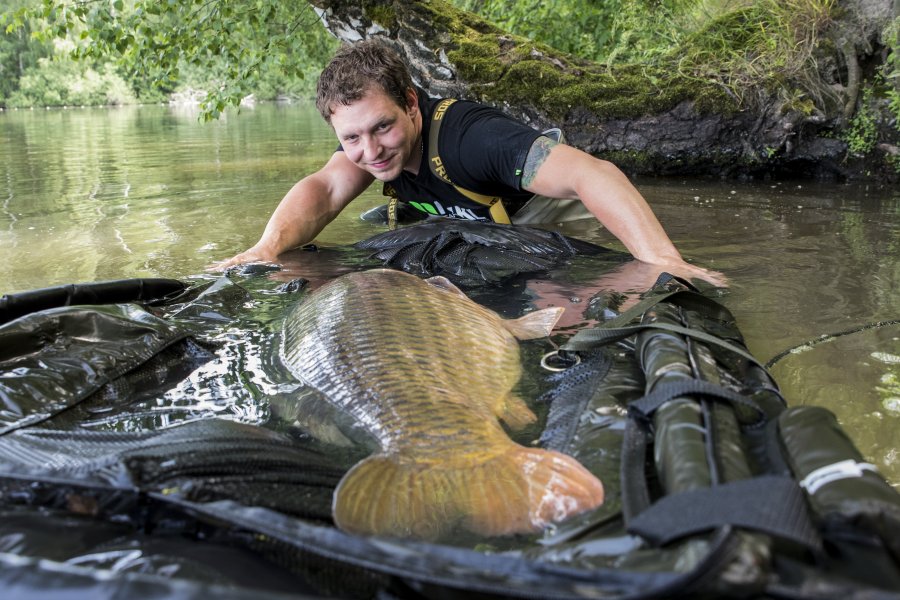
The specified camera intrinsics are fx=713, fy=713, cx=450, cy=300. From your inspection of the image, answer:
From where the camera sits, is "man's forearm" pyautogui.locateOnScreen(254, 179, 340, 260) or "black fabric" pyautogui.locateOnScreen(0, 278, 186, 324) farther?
"man's forearm" pyautogui.locateOnScreen(254, 179, 340, 260)

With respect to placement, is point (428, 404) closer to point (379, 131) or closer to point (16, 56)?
point (379, 131)

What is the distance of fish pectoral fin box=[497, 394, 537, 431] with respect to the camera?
2.02 m

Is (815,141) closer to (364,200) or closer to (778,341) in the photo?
(364,200)

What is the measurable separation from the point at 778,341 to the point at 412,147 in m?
2.35

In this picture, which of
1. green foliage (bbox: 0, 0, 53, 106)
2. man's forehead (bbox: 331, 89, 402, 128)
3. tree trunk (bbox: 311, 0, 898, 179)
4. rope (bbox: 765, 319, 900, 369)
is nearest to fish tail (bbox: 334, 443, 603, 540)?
rope (bbox: 765, 319, 900, 369)

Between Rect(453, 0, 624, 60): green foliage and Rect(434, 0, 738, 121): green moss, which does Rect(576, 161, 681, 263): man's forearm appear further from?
Rect(453, 0, 624, 60): green foliage

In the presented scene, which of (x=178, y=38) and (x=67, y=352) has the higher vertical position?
(x=178, y=38)

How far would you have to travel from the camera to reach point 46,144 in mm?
15891

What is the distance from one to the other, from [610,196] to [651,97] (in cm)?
506

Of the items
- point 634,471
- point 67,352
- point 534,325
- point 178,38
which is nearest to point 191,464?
point 634,471

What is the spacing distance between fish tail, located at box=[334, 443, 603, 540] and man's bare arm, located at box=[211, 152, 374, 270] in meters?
3.01

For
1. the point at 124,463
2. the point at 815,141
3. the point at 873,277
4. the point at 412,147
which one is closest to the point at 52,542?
the point at 124,463

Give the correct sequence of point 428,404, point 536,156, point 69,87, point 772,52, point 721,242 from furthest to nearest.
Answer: point 69,87, point 772,52, point 721,242, point 536,156, point 428,404

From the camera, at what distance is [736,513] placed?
3.45 feet
